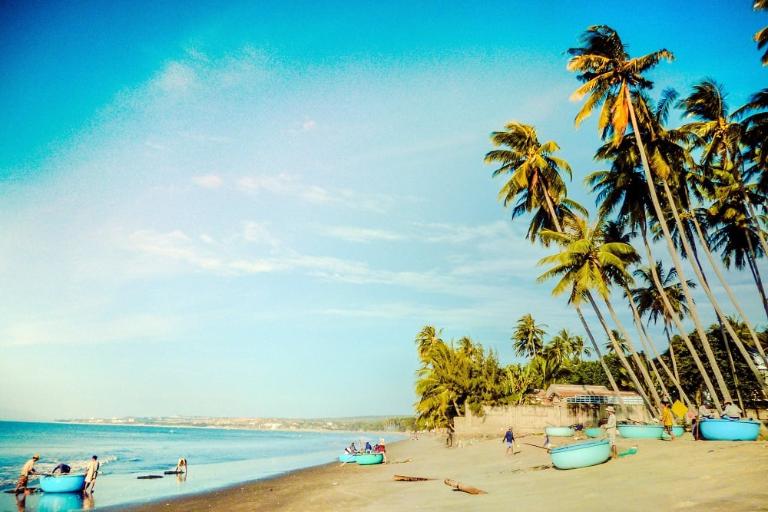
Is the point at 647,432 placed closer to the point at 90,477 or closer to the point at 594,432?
the point at 594,432

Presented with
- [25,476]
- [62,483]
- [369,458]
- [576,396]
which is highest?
[576,396]

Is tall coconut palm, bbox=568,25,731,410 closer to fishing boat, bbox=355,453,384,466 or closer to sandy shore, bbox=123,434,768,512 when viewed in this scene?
sandy shore, bbox=123,434,768,512

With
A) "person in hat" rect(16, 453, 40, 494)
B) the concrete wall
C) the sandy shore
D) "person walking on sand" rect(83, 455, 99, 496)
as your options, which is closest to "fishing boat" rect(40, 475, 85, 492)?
"person walking on sand" rect(83, 455, 99, 496)

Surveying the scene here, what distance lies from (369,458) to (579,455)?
16.1m

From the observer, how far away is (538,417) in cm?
3003

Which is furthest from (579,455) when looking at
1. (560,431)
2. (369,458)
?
(369,458)

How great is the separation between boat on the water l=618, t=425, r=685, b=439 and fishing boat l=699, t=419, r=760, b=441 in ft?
10.8

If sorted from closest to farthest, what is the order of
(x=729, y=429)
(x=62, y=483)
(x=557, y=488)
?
1. (x=557, y=488)
2. (x=729, y=429)
3. (x=62, y=483)

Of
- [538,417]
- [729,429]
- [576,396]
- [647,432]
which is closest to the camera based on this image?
[729,429]

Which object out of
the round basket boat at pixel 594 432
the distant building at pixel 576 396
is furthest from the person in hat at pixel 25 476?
the distant building at pixel 576 396

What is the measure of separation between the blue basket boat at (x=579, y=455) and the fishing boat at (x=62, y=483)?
70.0 feet

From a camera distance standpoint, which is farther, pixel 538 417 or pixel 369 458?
pixel 538 417

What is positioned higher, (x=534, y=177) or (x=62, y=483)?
(x=534, y=177)

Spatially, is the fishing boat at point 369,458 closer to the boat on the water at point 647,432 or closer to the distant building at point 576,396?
the boat on the water at point 647,432
